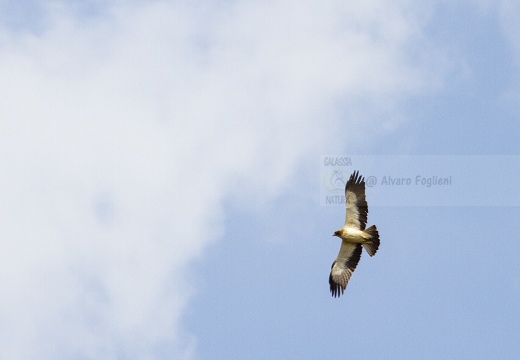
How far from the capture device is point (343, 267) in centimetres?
3638

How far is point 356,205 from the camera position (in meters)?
34.9

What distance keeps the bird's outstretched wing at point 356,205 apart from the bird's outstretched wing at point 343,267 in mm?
A: 1442

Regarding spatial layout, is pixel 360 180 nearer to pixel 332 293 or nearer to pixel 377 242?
pixel 377 242

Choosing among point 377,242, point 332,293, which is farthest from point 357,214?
point 332,293

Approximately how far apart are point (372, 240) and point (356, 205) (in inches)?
68.0

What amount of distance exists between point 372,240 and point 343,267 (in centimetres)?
247

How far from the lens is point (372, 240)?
34.7m

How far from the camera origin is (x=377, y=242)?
3472 cm

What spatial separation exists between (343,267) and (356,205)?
3.34 m

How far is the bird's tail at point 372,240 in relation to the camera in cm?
3459

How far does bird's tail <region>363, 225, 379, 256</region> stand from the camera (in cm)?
3459

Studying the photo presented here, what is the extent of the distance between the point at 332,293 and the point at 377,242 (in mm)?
3498

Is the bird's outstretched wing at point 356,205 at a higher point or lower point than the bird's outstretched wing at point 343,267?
higher

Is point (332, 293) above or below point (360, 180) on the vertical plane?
below
